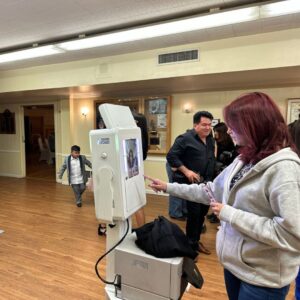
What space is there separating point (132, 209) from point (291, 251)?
0.73 m

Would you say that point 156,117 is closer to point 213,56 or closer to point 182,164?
point 213,56

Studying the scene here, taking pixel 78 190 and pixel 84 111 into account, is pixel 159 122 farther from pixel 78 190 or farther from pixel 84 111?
pixel 78 190

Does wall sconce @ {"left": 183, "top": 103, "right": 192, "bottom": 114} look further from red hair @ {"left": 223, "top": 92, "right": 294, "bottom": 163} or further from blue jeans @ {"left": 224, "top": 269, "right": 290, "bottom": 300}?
blue jeans @ {"left": 224, "top": 269, "right": 290, "bottom": 300}

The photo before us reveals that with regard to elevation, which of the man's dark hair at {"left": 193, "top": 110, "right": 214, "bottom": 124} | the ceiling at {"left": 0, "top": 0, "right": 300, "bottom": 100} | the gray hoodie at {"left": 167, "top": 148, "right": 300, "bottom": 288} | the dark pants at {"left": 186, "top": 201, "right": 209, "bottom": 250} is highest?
the ceiling at {"left": 0, "top": 0, "right": 300, "bottom": 100}

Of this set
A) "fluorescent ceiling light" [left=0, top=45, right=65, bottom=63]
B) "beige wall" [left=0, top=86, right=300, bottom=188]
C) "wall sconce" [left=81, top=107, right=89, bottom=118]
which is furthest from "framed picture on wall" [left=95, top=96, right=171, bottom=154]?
"fluorescent ceiling light" [left=0, top=45, right=65, bottom=63]

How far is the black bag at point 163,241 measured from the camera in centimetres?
113

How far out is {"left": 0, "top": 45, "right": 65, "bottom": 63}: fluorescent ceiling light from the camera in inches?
128

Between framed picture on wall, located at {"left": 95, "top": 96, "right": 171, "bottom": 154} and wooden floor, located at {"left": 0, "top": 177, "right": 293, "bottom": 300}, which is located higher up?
framed picture on wall, located at {"left": 95, "top": 96, "right": 171, "bottom": 154}

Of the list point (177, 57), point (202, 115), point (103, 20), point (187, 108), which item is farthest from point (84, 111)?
point (202, 115)

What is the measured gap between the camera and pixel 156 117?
190 inches

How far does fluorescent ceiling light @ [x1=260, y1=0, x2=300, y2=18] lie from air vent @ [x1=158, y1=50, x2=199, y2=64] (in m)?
0.93

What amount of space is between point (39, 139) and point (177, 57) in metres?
7.28

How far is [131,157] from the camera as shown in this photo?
4.29 feet

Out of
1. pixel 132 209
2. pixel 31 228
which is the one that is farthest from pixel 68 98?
pixel 132 209
